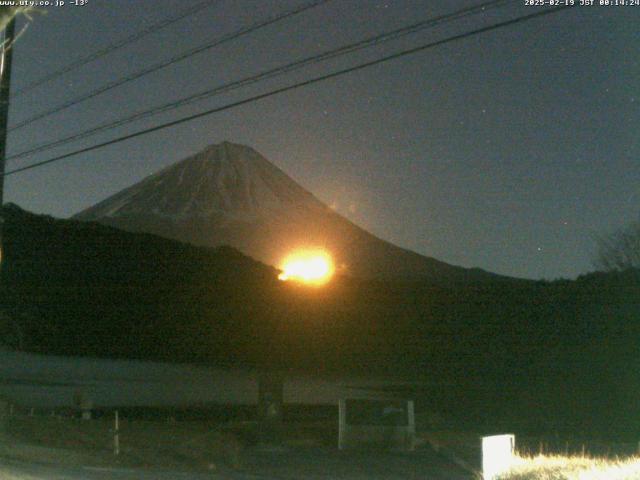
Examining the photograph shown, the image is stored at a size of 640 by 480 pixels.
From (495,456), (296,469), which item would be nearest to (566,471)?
(495,456)

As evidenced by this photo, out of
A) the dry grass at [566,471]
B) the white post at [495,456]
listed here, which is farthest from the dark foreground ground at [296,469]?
the dry grass at [566,471]

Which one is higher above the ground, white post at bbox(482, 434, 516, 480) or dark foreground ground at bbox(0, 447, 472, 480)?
white post at bbox(482, 434, 516, 480)

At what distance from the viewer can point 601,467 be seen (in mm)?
11977

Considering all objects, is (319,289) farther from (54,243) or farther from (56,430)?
(56,430)

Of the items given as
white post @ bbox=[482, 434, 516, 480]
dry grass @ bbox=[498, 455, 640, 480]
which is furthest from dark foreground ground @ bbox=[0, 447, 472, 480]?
dry grass @ bbox=[498, 455, 640, 480]

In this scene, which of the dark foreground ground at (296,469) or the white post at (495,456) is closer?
the white post at (495,456)

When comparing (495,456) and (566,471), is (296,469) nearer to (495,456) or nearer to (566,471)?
(495,456)

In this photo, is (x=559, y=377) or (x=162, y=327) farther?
(x=162, y=327)

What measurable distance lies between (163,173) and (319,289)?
4310cm

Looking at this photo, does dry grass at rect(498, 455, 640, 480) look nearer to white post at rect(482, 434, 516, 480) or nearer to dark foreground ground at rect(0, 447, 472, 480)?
white post at rect(482, 434, 516, 480)

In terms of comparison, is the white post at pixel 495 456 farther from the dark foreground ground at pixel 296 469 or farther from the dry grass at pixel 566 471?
the dark foreground ground at pixel 296 469

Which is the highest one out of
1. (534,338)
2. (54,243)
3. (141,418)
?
(54,243)

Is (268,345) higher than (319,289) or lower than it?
lower

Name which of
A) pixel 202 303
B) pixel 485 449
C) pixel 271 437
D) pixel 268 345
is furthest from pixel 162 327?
pixel 485 449
